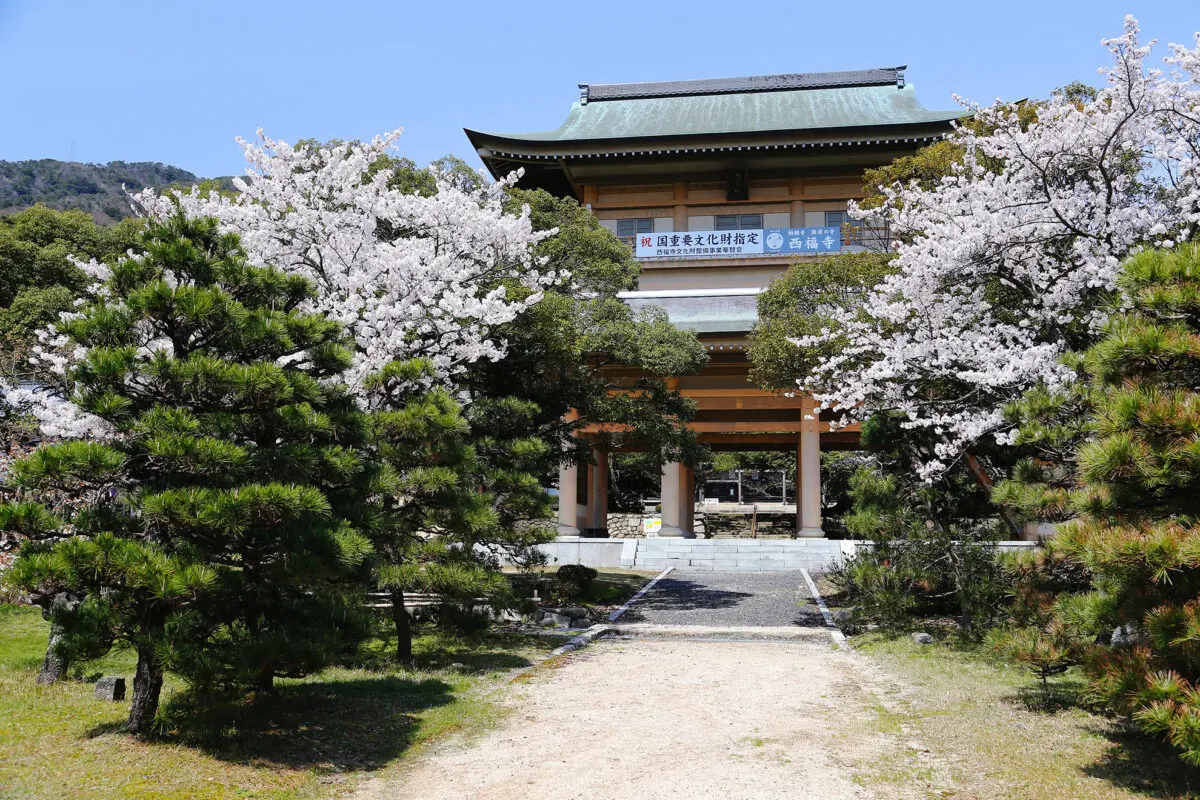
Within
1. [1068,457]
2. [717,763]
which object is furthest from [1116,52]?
[717,763]

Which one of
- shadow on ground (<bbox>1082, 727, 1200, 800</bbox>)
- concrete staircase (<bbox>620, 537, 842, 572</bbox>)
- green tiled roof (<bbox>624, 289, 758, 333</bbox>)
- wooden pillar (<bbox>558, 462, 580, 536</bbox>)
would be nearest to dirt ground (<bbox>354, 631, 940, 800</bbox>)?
shadow on ground (<bbox>1082, 727, 1200, 800</bbox>)

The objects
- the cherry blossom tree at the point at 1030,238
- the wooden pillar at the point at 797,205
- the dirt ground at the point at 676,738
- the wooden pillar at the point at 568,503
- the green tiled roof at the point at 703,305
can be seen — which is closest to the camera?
the dirt ground at the point at 676,738

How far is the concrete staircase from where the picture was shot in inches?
834

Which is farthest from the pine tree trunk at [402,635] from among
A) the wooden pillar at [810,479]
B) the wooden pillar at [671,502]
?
the wooden pillar at [810,479]

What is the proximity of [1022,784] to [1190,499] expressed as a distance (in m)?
1.98

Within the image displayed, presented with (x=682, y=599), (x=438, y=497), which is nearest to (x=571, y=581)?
(x=682, y=599)

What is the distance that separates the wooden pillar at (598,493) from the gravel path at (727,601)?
556cm

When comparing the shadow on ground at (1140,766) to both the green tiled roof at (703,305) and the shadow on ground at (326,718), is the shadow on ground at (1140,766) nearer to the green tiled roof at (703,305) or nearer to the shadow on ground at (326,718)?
the shadow on ground at (326,718)

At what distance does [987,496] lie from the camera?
449 inches

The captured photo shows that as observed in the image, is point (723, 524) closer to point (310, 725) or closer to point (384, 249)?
point (384, 249)

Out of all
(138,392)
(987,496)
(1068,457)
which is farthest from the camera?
(987,496)

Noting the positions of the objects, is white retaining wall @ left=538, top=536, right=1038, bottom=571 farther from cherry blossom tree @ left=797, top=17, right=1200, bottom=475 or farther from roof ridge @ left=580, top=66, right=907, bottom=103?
roof ridge @ left=580, top=66, right=907, bottom=103

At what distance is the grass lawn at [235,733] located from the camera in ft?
17.0

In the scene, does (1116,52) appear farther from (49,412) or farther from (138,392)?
(49,412)
